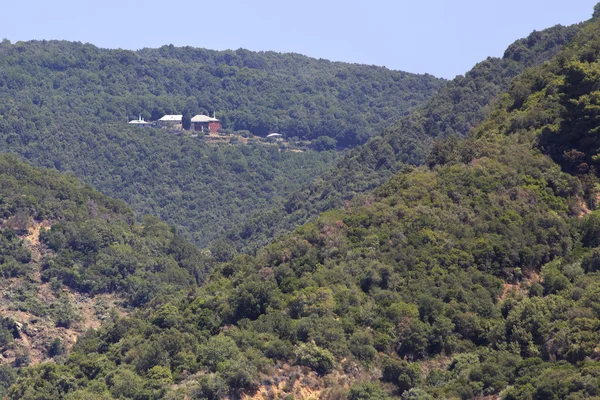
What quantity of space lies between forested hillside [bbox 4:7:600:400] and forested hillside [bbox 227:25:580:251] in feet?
126

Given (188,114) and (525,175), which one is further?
(188,114)

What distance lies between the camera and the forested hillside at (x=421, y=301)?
180ft

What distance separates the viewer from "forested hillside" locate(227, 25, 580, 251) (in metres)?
115

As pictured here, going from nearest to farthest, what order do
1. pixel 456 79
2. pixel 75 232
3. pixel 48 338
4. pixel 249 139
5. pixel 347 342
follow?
pixel 347 342, pixel 48 338, pixel 75 232, pixel 456 79, pixel 249 139

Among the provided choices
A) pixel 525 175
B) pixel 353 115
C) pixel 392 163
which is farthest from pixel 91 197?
pixel 353 115

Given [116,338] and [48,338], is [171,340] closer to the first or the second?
[116,338]

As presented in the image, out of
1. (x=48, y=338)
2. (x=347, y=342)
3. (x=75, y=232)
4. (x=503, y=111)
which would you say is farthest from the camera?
(x=75, y=232)

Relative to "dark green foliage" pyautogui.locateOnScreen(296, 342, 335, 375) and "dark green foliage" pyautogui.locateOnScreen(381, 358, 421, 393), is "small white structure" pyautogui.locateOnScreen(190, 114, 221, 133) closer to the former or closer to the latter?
"dark green foliage" pyautogui.locateOnScreen(296, 342, 335, 375)

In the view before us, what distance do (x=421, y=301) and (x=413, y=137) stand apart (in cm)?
6121

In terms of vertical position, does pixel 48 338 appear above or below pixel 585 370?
below

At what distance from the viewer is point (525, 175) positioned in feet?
227

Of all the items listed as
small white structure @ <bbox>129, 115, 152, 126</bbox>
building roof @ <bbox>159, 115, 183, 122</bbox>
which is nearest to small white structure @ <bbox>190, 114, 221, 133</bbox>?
building roof @ <bbox>159, 115, 183, 122</bbox>

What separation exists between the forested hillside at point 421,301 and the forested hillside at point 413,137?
38.6 meters

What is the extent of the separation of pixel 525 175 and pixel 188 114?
127 metres
